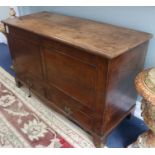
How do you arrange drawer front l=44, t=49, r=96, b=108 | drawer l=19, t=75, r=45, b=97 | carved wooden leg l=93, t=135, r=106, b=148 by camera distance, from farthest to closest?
1. drawer l=19, t=75, r=45, b=97
2. carved wooden leg l=93, t=135, r=106, b=148
3. drawer front l=44, t=49, r=96, b=108

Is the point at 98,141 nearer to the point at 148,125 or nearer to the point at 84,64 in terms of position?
the point at 148,125

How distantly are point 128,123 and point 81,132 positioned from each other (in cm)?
44

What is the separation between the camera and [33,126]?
1.63 meters

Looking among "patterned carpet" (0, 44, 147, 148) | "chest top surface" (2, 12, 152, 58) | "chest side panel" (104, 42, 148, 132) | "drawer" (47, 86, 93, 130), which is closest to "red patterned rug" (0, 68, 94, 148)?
"patterned carpet" (0, 44, 147, 148)

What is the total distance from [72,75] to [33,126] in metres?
0.67

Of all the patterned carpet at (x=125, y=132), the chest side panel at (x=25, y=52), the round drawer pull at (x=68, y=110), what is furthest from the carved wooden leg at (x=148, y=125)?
the chest side panel at (x=25, y=52)

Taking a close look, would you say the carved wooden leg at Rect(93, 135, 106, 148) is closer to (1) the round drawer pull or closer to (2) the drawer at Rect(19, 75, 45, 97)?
(1) the round drawer pull

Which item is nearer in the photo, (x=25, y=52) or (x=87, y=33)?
(x=87, y=33)

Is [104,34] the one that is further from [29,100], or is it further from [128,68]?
[29,100]

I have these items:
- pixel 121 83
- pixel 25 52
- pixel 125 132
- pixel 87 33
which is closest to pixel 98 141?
pixel 125 132

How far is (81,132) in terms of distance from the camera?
5.11 ft

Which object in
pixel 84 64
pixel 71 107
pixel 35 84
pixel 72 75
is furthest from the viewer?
pixel 35 84

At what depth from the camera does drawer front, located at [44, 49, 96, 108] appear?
1189mm
